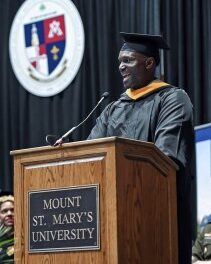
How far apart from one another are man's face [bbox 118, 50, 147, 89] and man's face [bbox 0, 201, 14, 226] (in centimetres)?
299

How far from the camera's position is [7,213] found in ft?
19.5

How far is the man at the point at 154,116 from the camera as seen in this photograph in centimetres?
282

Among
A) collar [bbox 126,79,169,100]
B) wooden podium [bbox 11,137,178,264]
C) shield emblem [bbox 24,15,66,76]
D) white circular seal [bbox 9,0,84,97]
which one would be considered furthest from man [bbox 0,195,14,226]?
wooden podium [bbox 11,137,178,264]

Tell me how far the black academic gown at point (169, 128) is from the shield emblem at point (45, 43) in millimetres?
3699

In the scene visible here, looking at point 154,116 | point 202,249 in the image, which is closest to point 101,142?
point 154,116

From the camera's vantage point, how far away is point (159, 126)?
289 cm

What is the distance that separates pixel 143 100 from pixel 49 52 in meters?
3.89

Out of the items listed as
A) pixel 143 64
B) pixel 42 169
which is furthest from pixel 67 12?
pixel 42 169

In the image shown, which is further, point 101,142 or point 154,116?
point 154,116

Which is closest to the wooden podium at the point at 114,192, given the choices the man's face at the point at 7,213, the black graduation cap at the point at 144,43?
the black graduation cap at the point at 144,43

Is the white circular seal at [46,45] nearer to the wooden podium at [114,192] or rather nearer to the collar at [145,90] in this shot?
the collar at [145,90]

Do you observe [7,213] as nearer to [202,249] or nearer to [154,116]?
[202,249]

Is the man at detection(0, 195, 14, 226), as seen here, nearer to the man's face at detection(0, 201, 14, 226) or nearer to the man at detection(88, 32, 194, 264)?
the man's face at detection(0, 201, 14, 226)

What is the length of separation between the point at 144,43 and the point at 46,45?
3847mm
